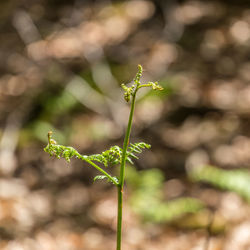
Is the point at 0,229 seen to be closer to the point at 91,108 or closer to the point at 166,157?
the point at 166,157

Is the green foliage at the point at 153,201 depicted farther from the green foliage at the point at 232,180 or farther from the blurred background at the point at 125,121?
the green foliage at the point at 232,180

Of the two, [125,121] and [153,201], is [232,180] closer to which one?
[153,201]

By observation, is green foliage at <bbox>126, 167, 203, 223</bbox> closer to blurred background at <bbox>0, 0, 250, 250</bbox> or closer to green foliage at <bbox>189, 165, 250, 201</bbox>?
blurred background at <bbox>0, 0, 250, 250</bbox>

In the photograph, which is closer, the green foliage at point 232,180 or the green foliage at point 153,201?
the green foliage at point 232,180

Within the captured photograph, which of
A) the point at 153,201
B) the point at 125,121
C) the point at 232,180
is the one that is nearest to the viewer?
the point at 232,180

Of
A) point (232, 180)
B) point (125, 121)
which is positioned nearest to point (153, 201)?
point (232, 180)

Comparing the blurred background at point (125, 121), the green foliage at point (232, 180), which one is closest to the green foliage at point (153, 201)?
the blurred background at point (125, 121)

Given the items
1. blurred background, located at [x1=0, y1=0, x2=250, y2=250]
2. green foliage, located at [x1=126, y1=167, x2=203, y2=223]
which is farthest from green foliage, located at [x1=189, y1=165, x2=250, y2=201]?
green foliage, located at [x1=126, y1=167, x2=203, y2=223]
